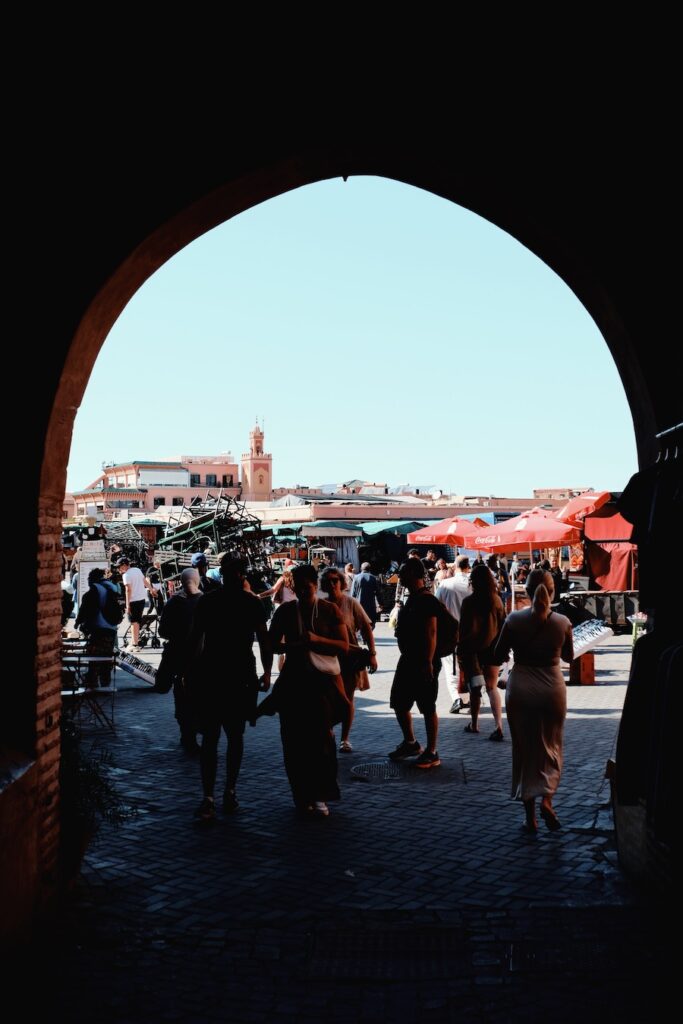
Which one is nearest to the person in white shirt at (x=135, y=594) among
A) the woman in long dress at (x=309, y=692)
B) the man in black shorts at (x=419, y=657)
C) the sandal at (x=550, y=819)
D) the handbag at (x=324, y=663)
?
the man in black shorts at (x=419, y=657)

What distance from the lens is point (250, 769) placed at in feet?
27.2

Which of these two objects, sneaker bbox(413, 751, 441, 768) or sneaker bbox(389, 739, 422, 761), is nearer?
sneaker bbox(413, 751, 441, 768)

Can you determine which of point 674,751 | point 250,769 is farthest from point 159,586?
point 674,751

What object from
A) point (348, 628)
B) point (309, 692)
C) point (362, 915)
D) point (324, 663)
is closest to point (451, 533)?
point (348, 628)

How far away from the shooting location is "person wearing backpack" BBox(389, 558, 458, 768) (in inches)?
322

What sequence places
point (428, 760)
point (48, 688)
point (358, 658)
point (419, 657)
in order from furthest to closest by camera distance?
point (419, 657)
point (428, 760)
point (358, 658)
point (48, 688)

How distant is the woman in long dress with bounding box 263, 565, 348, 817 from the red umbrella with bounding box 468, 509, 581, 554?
888 centimetres

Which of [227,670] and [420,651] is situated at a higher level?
[227,670]

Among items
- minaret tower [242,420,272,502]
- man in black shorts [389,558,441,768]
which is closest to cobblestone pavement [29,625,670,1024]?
man in black shorts [389,558,441,768]

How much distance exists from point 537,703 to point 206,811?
7.95ft

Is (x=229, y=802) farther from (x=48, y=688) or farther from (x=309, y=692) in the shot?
(x=48, y=688)

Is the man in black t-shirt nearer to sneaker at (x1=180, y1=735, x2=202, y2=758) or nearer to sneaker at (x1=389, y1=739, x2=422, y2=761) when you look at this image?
sneaker at (x1=180, y1=735, x2=202, y2=758)

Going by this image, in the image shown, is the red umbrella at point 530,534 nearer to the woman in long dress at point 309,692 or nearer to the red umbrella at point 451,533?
the red umbrella at point 451,533

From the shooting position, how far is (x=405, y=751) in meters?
8.59
